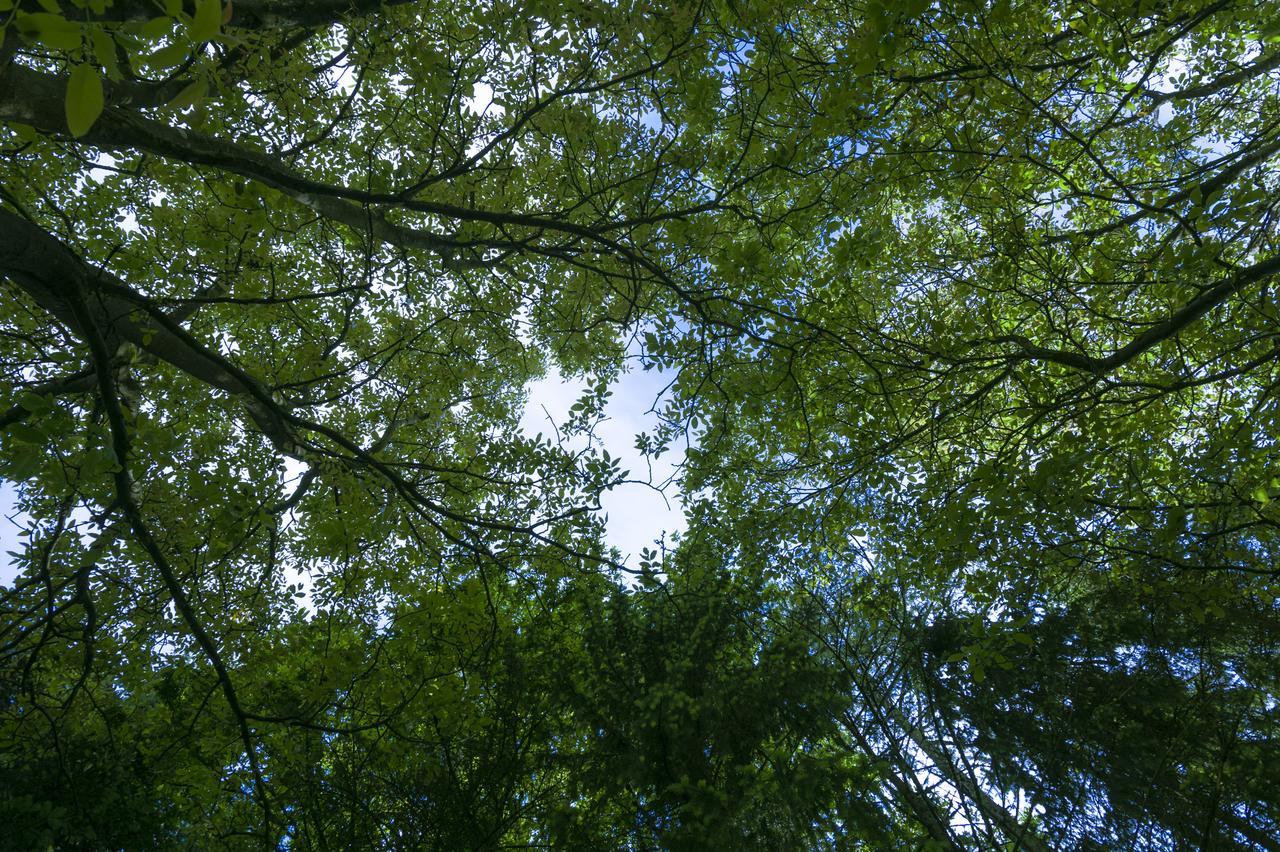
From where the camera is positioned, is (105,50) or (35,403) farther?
(35,403)

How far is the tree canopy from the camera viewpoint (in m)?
3.62

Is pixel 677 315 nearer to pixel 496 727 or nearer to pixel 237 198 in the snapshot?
pixel 237 198

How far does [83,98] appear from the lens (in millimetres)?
1068

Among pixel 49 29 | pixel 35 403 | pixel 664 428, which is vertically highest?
pixel 664 428

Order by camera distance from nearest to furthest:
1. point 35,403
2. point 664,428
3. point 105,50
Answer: point 105,50
point 35,403
point 664,428

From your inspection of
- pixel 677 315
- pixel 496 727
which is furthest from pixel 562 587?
pixel 677 315

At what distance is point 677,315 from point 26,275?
3.77 metres

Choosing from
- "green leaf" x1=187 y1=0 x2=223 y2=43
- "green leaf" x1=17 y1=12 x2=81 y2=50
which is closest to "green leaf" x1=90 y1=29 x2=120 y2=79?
"green leaf" x1=17 y1=12 x2=81 y2=50

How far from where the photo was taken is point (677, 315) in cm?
511

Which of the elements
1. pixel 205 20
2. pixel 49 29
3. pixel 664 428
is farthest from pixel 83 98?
pixel 664 428

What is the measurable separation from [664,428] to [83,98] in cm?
395

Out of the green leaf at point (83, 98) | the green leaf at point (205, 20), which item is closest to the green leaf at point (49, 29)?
the green leaf at point (83, 98)

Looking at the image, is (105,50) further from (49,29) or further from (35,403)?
(35,403)

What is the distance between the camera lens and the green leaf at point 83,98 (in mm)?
1048
